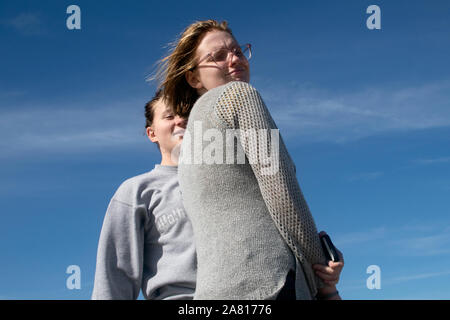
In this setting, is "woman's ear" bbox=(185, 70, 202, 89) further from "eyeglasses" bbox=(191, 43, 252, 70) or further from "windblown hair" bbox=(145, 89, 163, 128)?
"windblown hair" bbox=(145, 89, 163, 128)

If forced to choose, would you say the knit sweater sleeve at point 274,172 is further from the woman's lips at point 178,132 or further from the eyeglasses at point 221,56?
the woman's lips at point 178,132

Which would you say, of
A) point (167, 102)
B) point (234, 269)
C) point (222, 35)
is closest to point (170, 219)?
point (167, 102)

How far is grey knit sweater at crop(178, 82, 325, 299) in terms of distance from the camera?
2.43m

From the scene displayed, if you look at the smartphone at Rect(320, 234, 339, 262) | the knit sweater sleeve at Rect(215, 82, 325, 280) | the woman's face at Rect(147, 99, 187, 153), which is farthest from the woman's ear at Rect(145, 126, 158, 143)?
the smartphone at Rect(320, 234, 339, 262)

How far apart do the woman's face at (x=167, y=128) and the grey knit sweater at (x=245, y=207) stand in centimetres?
215

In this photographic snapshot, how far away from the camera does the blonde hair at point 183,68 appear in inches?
143

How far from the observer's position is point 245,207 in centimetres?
252

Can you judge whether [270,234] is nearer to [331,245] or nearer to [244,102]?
[331,245]

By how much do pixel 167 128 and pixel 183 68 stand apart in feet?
4.64

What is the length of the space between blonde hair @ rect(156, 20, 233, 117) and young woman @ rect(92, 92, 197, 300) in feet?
0.52

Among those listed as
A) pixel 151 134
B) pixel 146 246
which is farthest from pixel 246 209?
pixel 151 134

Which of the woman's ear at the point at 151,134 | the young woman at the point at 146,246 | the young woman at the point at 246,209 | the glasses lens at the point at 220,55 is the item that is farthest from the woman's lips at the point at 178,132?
the young woman at the point at 246,209
